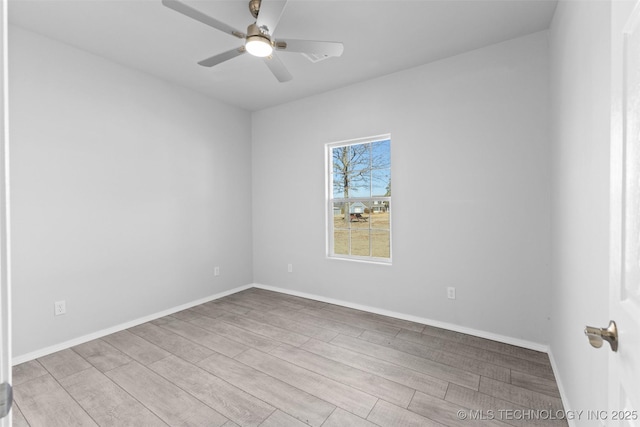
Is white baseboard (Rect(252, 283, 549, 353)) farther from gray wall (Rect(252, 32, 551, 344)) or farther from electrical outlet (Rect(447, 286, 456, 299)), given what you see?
electrical outlet (Rect(447, 286, 456, 299))

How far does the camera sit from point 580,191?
4.99 feet

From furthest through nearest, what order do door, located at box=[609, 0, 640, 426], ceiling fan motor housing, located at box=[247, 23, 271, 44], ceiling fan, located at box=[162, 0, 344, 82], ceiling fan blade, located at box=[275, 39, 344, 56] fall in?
ceiling fan blade, located at box=[275, 39, 344, 56]
ceiling fan motor housing, located at box=[247, 23, 271, 44]
ceiling fan, located at box=[162, 0, 344, 82]
door, located at box=[609, 0, 640, 426]

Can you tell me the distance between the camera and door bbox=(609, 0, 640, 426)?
649 mm

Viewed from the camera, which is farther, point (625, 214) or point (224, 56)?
point (224, 56)

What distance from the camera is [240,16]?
7.36ft

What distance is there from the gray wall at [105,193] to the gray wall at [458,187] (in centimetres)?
143

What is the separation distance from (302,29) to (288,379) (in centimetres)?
284

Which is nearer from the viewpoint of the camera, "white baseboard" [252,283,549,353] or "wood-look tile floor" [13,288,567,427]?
"wood-look tile floor" [13,288,567,427]

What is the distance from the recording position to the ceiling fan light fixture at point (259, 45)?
192cm

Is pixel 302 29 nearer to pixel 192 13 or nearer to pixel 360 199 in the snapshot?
pixel 192 13

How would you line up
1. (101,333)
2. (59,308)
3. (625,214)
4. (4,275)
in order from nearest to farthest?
1. (4,275)
2. (625,214)
3. (59,308)
4. (101,333)

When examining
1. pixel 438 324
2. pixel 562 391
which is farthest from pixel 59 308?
pixel 562 391

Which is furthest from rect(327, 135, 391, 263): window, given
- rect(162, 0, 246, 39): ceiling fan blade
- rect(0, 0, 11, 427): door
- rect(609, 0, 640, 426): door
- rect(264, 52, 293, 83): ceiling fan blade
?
rect(0, 0, 11, 427): door

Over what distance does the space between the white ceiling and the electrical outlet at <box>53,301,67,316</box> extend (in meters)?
2.39
